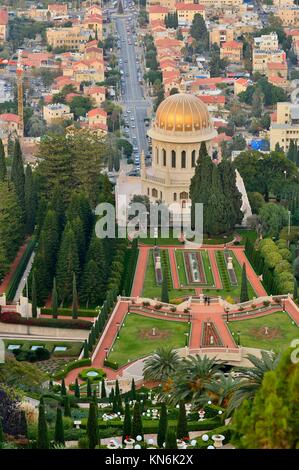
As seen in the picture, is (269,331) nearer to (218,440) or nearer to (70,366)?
(70,366)

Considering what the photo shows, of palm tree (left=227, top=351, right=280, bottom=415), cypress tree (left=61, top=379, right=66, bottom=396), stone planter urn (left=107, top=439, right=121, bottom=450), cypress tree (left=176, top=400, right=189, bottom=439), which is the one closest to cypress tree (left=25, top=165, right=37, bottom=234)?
cypress tree (left=61, top=379, right=66, bottom=396)

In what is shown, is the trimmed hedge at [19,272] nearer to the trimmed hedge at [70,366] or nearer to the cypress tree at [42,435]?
the trimmed hedge at [70,366]

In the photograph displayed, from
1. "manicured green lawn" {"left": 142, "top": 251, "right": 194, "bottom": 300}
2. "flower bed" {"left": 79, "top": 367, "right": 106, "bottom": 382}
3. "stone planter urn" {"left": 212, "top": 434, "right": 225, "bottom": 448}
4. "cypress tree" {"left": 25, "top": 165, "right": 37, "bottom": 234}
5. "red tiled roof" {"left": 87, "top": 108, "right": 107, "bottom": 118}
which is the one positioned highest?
"stone planter urn" {"left": 212, "top": 434, "right": 225, "bottom": 448}

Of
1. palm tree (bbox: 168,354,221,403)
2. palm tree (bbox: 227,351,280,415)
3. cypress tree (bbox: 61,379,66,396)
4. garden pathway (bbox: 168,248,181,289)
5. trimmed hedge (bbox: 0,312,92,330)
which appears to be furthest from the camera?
garden pathway (bbox: 168,248,181,289)

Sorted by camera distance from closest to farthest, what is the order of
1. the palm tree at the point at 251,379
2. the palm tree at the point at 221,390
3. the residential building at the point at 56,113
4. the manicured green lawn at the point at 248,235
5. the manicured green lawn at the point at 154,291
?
the palm tree at the point at 251,379
the palm tree at the point at 221,390
the manicured green lawn at the point at 154,291
the manicured green lawn at the point at 248,235
the residential building at the point at 56,113

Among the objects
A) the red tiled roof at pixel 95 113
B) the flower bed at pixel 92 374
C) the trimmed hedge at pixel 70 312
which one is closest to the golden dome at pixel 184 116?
the trimmed hedge at pixel 70 312

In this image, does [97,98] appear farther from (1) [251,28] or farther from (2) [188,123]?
(2) [188,123]

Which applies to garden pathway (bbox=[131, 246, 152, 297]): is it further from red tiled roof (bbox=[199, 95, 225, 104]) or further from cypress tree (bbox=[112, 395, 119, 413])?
red tiled roof (bbox=[199, 95, 225, 104])
